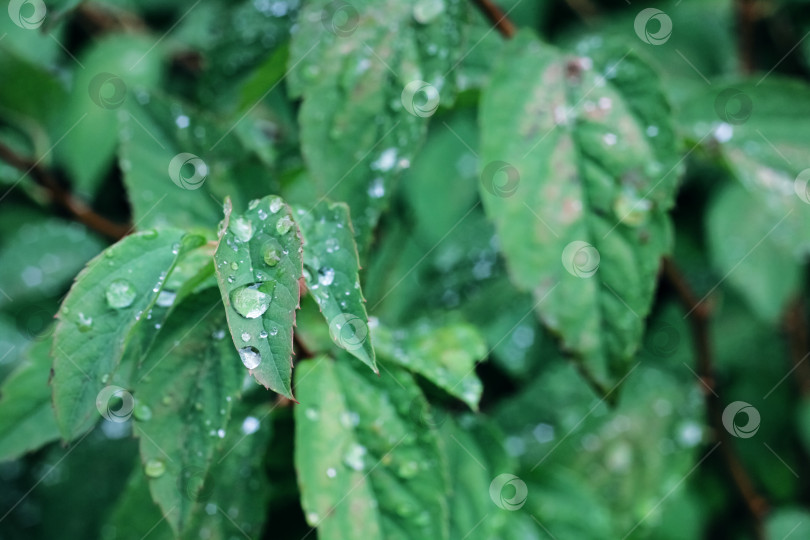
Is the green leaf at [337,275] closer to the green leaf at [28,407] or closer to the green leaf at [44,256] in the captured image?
the green leaf at [28,407]

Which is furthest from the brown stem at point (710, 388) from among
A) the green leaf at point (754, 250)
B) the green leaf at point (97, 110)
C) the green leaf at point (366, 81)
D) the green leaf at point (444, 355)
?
the green leaf at point (97, 110)

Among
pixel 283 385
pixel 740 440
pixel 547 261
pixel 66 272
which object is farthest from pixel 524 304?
pixel 66 272

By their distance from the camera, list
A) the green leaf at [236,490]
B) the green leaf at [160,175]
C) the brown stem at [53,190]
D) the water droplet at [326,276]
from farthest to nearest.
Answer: the brown stem at [53,190], the green leaf at [160,175], the green leaf at [236,490], the water droplet at [326,276]

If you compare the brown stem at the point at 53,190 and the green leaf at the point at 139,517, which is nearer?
the green leaf at the point at 139,517

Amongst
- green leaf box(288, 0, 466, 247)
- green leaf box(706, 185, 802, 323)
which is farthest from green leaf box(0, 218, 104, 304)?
green leaf box(706, 185, 802, 323)

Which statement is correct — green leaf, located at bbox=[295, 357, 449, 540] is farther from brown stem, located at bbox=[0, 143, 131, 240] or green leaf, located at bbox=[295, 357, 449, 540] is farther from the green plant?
brown stem, located at bbox=[0, 143, 131, 240]

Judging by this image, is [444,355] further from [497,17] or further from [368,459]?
[497,17]

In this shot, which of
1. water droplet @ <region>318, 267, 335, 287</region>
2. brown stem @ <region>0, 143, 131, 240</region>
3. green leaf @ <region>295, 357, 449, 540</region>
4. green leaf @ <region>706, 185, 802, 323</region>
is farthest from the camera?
green leaf @ <region>706, 185, 802, 323</region>

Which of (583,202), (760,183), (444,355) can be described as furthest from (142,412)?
(760,183)
